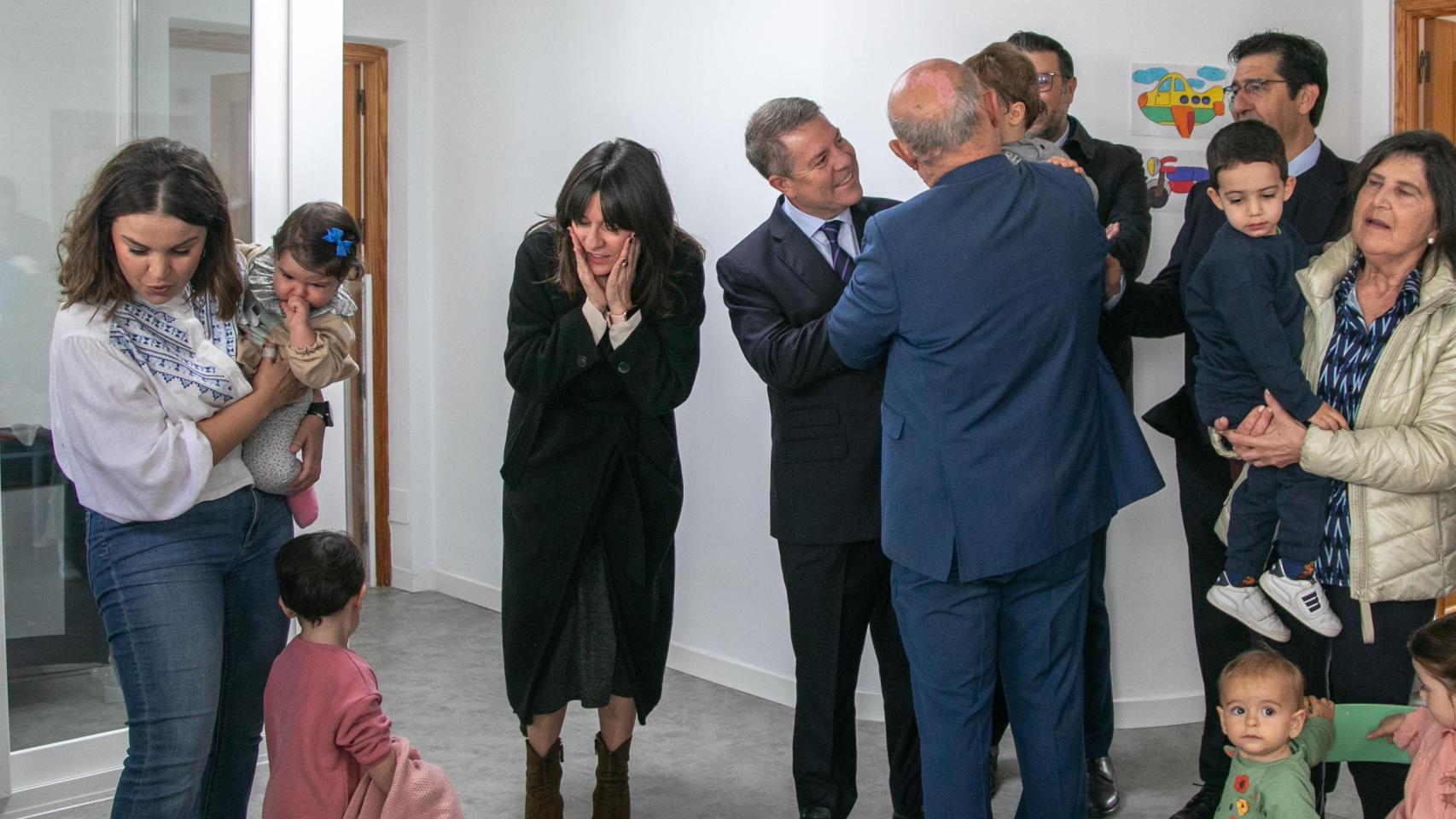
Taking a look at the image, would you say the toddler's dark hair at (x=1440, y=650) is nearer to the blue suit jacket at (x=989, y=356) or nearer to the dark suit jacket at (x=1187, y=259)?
the blue suit jacket at (x=989, y=356)

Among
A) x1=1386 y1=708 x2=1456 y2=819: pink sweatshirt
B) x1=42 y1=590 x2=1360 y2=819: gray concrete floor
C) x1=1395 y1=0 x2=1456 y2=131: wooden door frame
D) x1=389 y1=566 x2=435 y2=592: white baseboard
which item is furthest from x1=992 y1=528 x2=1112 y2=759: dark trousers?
x1=389 y1=566 x2=435 y2=592: white baseboard

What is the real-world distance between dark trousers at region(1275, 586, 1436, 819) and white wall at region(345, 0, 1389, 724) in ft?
4.86

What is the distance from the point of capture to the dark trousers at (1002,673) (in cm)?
261

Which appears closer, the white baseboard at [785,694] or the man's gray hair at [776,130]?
the man's gray hair at [776,130]

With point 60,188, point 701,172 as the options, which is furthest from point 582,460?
point 701,172

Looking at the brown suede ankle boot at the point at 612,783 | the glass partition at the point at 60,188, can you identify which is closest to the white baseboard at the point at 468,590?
the glass partition at the point at 60,188

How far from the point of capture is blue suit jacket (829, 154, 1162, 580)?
2.47 metres

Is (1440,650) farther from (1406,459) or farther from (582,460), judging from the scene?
(582,460)

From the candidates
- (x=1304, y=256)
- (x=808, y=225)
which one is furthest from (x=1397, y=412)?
(x=808, y=225)

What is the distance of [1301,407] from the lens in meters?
2.60

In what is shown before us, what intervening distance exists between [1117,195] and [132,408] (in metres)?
2.36

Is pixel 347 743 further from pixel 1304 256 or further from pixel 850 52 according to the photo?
pixel 850 52

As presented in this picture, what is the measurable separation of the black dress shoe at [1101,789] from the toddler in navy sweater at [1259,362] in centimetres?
81

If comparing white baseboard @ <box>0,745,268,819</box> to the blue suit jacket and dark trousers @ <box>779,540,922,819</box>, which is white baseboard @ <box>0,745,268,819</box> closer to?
dark trousers @ <box>779,540,922,819</box>
